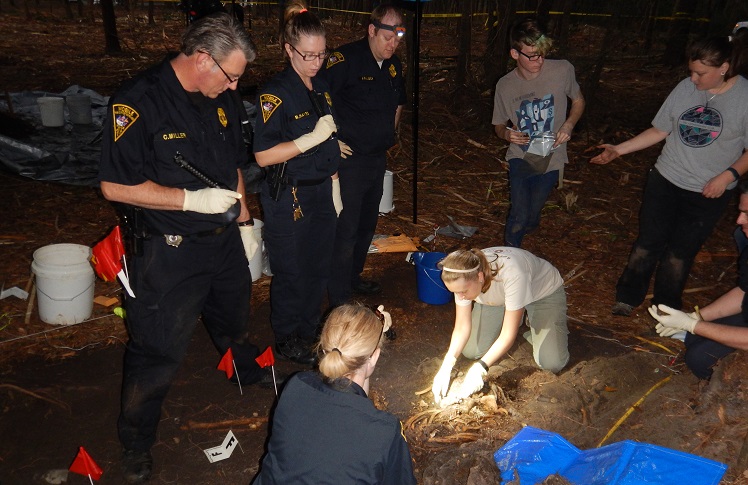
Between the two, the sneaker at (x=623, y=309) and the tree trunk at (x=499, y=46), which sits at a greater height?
the tree trunk at (x=499, y=46)

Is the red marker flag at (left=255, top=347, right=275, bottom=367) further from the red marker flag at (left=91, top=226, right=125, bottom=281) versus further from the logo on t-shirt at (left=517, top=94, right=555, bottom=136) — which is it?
the logo on t-shirt at (left=517, top=94, right=555, bottom=136)

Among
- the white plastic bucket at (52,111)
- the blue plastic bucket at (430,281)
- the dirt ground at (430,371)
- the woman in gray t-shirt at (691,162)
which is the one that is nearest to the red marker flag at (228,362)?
the dirt ground at (430,371)

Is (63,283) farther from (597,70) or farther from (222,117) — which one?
(597,70)

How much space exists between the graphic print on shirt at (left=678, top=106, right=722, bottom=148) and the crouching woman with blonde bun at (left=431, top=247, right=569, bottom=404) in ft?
4.76

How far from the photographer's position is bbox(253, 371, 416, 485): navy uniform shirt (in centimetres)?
216

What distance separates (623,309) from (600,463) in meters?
2.50

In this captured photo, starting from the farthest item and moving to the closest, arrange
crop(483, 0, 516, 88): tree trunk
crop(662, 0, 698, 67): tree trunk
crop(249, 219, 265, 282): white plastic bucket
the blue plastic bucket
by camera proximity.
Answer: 1. crop(662, 0, 698, 67): tree trunk
2. crop(483, 0, 516, 88): tree trunk
3. crop(249, 219, 265, 282): white plastic bucket
4. the blue plastic bucket

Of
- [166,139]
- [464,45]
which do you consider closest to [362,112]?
[166,139]

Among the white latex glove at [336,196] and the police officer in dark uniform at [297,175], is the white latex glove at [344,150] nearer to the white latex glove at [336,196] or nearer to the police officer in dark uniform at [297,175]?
the white latex glove at [336,196]

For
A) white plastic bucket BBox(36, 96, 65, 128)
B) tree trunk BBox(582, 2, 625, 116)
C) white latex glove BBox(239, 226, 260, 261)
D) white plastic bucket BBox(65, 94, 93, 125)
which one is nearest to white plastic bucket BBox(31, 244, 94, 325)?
white latex glove BBox(239, 226, 260, 261)

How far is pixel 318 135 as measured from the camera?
393 cm

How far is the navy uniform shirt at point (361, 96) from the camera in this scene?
4547mm

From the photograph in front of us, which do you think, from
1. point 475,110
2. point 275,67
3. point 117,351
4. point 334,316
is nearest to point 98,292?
point 117,351

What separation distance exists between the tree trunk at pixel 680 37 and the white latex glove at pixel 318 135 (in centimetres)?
1463
